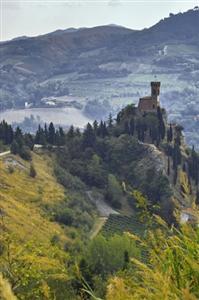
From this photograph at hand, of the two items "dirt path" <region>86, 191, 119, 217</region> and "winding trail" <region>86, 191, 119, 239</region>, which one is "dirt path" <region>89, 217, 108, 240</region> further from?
"dirt path" <region>86, 191, 119, 217</region>

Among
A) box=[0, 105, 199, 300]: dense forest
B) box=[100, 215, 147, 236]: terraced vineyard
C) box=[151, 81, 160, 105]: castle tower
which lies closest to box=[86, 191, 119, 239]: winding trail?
box=[0, 105, 199, 300]: dense forest

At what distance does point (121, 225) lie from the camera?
11525 centimetres

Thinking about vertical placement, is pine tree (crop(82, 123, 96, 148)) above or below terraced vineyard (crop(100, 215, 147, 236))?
above

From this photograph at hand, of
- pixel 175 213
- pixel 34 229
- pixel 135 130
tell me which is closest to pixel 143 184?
pixel 135 130

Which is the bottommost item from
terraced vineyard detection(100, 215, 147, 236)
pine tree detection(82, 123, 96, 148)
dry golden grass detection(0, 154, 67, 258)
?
terraced vineyard detection(100, 215, 147, 236)

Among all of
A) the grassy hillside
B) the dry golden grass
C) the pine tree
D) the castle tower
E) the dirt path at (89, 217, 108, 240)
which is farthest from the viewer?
the castle tower

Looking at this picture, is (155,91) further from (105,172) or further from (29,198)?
(29,198)

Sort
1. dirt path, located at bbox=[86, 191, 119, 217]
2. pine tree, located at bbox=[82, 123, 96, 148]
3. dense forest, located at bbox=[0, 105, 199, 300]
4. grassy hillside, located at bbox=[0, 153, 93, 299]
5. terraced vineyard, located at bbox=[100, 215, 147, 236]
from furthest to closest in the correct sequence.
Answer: pine tree, located at bbox=[82, 123, 96, 148]
dirt path, located at bbox=[86, 191, 119, 217]
terraced vineyard, located at bbox=[100, 215, 147, 236]
dense forest, located at bbox=[0, 105, 199, 300]
grassy hillside, located at bbox=[0, 153, 93, 299]

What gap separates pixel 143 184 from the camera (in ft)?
437

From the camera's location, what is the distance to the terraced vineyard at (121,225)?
10952 centimetres

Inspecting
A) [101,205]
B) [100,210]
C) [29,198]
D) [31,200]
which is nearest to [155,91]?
[101,205]

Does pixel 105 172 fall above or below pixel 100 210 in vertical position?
above

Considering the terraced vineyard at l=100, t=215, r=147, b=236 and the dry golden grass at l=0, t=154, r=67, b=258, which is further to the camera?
the terraced vineyard at l=100, t=215, r=147, b=236

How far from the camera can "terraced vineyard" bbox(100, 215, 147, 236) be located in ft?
359
